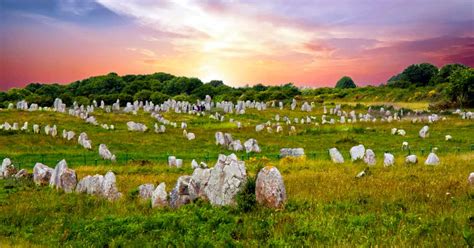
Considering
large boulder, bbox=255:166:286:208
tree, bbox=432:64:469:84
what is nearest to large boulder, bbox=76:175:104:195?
large boulder, bbox=255:166:286:208

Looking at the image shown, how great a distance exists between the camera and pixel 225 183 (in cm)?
1593

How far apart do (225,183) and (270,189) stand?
172 centimetres

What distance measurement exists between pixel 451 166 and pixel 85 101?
100849mm

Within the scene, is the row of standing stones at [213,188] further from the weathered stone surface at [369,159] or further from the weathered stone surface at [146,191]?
the weathered stone surface at [369,159]

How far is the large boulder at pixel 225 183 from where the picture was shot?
15727 millimetres

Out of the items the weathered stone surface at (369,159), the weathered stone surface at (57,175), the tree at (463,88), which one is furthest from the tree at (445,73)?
the weathered stone surface at (57,175)

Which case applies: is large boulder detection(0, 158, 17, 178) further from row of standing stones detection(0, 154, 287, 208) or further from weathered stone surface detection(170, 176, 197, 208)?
weathered stone surface detection(170, 176, 197, 208)

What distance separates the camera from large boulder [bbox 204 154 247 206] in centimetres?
1573

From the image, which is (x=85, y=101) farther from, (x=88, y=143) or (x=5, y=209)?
(x=5, y=209)

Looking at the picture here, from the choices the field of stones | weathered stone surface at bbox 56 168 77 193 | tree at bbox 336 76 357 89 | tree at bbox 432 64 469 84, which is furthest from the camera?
tree at bbox 336 76 357 89

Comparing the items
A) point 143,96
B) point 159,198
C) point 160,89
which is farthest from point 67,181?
point 160,89

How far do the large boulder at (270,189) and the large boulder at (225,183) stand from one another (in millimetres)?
861

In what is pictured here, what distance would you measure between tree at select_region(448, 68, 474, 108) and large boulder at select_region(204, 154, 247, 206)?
262ft

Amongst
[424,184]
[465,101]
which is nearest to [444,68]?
[465,101]
